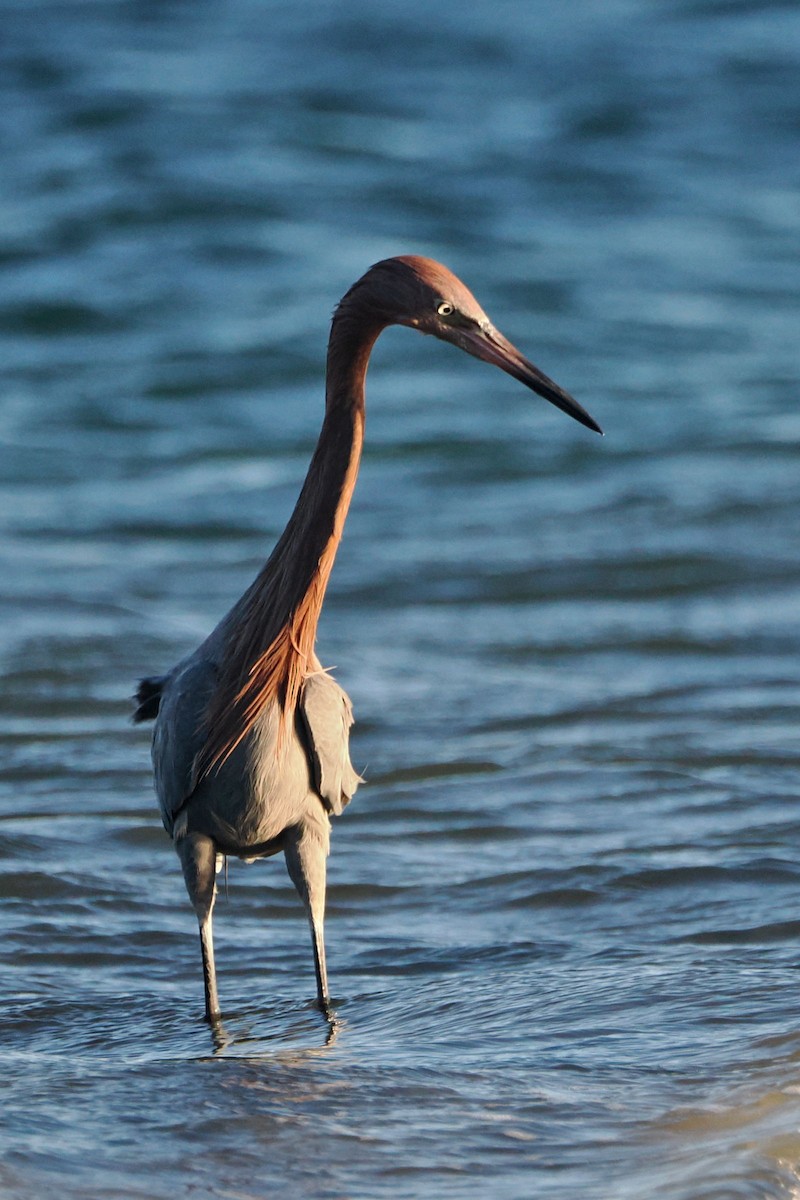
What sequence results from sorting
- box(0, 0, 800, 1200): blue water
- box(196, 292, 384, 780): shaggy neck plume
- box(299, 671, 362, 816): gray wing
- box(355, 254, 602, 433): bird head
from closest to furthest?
box(0, 0, 800, 1200): blue water < box(355, 254, 602, 433): bird head < box(196, 292, 384, 780): shaggy neck plume < box(299, 671, 362, 816): gray wing

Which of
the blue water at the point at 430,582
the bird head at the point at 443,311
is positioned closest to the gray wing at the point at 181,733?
the blue water at the point at 430,582

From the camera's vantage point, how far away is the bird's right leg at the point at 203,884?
5098mm

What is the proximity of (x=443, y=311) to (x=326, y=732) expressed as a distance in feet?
4.17

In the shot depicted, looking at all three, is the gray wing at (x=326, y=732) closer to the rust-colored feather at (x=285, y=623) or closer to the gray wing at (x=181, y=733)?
the rust-colored feather at (x=285, y=623)

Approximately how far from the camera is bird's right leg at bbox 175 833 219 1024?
5098 millimetres

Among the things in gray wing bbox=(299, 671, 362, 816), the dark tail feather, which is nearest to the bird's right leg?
gray wing bbox=(299, 671, 362, 816)

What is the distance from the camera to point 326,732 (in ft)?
16.7

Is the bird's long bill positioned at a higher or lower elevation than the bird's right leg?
higher

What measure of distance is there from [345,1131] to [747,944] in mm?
1914

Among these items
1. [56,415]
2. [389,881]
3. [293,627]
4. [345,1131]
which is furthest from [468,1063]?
[56,415]

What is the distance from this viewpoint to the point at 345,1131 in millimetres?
4219

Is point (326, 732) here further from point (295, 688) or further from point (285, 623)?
point (285, 623)

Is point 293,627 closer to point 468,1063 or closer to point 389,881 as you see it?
point 468,1063

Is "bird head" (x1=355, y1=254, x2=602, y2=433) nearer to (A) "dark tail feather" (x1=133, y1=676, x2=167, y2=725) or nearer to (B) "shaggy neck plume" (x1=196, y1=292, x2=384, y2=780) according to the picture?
(B) "shaggy neck plume" (x1=196, y1=292, x2=384, y2=780)
